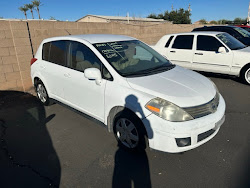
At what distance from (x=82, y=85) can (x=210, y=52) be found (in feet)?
15.2

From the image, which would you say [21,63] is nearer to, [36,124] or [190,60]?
[36,124]

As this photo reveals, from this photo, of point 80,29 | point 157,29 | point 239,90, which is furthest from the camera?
point 157,29

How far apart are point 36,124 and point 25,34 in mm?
3111

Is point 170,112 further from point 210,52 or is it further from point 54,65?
point 210,52

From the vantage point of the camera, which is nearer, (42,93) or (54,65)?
(54,65)

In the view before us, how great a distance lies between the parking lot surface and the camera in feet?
A: 7.85

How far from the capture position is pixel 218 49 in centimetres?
588

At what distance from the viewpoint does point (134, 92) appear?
101 inches

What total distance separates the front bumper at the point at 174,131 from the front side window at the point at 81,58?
1.27 meters

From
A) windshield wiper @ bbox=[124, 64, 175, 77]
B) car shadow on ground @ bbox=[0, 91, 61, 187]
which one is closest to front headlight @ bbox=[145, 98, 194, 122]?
windshield wiper @ bbox=[124, 64, 175, 77]

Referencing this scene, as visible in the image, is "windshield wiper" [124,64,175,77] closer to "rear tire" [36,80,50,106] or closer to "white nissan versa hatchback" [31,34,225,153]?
"white nissan versa hatchback" [31,34,225,153]

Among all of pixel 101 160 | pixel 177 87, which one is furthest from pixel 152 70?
pixel 101 160

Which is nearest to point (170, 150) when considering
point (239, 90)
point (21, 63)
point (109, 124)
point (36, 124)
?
point (109, 124)

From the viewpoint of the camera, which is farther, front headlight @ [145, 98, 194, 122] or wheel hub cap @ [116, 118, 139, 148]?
wheel hub cap @ [116, 118, 139, 148]
